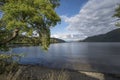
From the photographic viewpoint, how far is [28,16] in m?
11.5

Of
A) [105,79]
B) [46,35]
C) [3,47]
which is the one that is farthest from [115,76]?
[3,47]

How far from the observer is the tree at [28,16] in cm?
1084

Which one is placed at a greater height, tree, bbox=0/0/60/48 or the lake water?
tree, bbox=0/0/60/48

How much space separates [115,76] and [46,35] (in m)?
12.2

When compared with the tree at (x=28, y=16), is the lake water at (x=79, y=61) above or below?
below

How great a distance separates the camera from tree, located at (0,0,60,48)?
10.8m

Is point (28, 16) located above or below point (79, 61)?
above

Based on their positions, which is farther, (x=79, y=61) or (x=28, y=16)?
(x=79, y=61)

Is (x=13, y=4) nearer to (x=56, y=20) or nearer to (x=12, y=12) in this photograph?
(x=12, y=12)

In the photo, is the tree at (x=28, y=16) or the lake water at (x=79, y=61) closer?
the tree at (x=28, y=16)

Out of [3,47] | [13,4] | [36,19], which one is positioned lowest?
[3,47]

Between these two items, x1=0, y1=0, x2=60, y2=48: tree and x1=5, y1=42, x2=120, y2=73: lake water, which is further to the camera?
x1=5, y1=42, x2=120, y2=73: lake water

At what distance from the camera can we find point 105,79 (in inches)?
824

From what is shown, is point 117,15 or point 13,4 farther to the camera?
point 117,15
